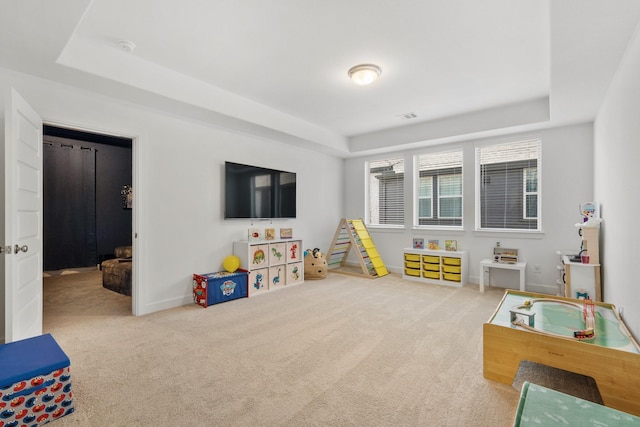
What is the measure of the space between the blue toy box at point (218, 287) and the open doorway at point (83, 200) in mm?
2774

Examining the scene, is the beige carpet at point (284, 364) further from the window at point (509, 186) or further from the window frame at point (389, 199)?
the window frame at point (389, 199)

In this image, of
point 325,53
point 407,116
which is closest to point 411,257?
point 407,116

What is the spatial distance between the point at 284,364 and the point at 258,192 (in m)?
2.93

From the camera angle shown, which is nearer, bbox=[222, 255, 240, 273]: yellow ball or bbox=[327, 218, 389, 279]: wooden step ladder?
bbox=[222, 255, 240, 273]: yellow ball

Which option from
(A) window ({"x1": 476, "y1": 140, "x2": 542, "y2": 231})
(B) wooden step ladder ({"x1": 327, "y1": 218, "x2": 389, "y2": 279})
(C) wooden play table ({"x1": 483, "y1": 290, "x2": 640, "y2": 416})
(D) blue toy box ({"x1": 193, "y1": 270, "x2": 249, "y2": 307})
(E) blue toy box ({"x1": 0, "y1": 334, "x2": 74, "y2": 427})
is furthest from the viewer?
(B) wooden step ladder ({"x1": 327, "y1": 218, "x2": 389, "y2": 279})

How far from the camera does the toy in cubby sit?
5.41m

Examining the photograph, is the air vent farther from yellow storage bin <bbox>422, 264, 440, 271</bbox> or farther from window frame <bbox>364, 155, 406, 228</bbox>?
yellow storage bin <bbox>422, 264, 440, 271</bbox>

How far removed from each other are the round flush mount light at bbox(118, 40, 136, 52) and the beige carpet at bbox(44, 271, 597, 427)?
2.63m

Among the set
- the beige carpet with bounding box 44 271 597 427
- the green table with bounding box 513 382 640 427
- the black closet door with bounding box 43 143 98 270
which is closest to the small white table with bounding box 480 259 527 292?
the beige carpet with bounding box 44 271 597 427

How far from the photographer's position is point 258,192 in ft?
15.8

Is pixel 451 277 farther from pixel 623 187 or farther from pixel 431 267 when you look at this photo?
pixel 623 187

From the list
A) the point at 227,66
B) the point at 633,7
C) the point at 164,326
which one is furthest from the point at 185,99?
the point at 633,7

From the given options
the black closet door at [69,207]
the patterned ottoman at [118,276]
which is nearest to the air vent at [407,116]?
the patterned ottoman at [118,276]

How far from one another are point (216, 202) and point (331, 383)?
304 centimetres
